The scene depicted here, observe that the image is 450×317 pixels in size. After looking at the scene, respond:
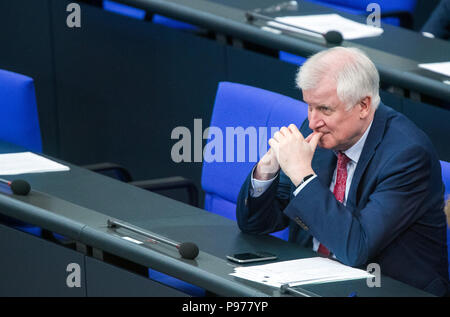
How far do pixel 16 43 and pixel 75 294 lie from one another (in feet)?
8.12

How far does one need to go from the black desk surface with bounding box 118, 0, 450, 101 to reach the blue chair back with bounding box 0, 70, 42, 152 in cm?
90

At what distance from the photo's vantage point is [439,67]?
4227 millimetres

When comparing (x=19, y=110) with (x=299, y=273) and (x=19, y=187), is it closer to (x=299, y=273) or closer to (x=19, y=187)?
(x=19, y=187)

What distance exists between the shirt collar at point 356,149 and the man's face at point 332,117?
0.01 meters

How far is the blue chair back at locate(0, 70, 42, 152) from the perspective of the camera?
418 cm

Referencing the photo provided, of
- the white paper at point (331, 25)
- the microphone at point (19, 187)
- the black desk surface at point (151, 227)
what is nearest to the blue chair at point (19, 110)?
the black desk surface at point (151, 227)

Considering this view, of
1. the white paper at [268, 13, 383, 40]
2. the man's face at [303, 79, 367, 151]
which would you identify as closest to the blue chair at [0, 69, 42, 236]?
the white paper at [268, 13, 383, 40]

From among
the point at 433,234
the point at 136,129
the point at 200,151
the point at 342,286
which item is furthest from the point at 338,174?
the point at 136,129

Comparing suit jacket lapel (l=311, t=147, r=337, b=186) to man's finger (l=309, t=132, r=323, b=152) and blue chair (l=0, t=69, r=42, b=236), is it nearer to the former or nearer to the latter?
man's finger (l=309, t=132, r=323, b=152)

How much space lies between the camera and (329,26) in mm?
4797

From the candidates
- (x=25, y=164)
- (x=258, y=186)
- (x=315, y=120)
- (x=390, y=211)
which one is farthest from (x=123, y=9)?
(x=390, y=211)

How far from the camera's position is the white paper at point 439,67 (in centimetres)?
416
